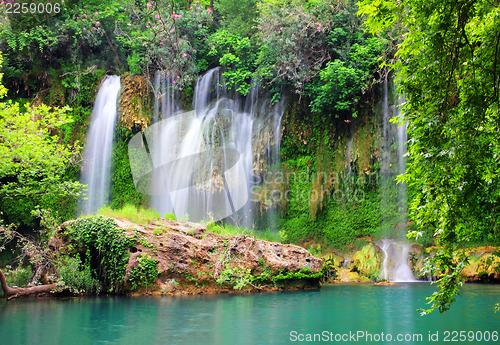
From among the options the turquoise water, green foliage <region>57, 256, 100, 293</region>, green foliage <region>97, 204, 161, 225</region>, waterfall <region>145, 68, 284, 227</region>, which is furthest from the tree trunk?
waterfall <region>145, 68, 284, 227</region>

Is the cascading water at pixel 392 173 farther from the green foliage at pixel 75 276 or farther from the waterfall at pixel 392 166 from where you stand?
the green foliage at pixel 75 276

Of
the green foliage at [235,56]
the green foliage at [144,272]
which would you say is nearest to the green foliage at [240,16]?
the green foliage at [235,56]

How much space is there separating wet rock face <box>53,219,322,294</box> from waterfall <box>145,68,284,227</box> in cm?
664

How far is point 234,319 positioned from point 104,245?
15.9 feet

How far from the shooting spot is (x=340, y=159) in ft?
62.8

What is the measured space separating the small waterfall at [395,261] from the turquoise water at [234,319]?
18.3 feet

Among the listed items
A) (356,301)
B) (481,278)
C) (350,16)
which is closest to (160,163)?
(350,16)

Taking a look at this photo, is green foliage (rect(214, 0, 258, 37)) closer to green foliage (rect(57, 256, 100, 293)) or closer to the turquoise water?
green foliage (rect(57, 256, 100, 293))

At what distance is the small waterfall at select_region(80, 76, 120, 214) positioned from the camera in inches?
761

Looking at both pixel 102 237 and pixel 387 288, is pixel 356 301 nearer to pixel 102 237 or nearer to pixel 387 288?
pixel 387 288

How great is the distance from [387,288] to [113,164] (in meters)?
13.7

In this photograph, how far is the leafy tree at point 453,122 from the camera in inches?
160

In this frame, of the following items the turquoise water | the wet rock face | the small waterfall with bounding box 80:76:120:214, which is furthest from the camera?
the small waterfall with bounding box 80:76:120:214

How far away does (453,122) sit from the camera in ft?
13.3
